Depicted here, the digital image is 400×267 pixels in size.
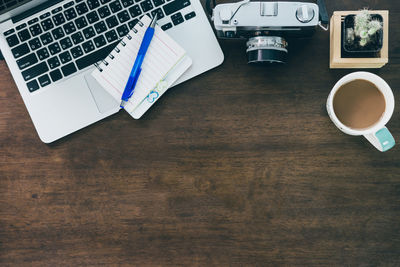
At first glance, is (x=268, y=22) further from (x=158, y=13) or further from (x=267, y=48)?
(x=158, y=13)

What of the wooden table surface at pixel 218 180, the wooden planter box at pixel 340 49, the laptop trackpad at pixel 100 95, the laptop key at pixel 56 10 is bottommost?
the wooden table surface at pixel 218 180

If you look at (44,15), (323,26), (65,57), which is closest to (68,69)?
(65,57)

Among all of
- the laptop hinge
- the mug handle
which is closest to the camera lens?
the mug handle

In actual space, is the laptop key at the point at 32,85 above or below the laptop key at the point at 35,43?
below

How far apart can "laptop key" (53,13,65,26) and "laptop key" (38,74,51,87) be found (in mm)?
114

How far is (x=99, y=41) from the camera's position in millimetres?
730

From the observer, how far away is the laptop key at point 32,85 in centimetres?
74

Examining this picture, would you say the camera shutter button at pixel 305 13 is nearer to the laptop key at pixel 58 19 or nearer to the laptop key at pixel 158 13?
the laptop key at pixel 158 13

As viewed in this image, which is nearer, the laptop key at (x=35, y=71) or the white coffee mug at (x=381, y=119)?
the white coffee mug at (x=381, y=119)

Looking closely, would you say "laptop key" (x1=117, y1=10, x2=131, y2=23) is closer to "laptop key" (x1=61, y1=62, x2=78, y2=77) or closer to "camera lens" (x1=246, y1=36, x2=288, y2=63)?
"laptop key" (x1=61, y1=62, x2=78, y2=77)

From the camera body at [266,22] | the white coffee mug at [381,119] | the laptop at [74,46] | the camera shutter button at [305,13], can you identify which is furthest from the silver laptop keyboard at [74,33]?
the white coffee mug at [381,119]

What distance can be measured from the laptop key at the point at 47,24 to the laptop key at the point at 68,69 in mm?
90

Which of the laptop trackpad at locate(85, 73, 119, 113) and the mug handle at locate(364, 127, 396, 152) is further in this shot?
the laptop trackpad at locate(85, 73, 119, 113)

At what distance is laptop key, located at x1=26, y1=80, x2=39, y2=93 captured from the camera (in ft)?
2.43
